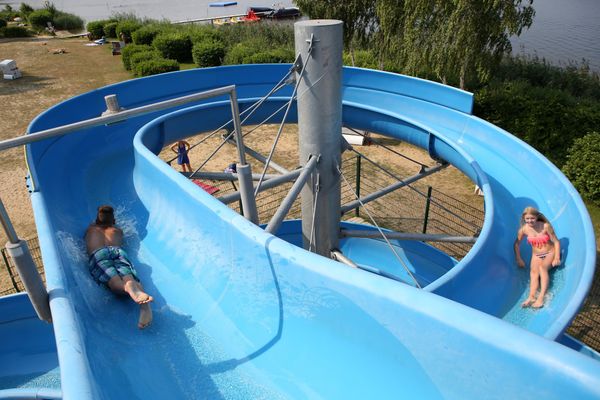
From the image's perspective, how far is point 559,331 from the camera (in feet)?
11.0

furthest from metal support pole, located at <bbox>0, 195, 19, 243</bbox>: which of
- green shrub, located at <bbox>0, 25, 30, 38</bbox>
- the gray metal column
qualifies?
green shrub, located at <bbox>0, 25, 30, 38</bbox>

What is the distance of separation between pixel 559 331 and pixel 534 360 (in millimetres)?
1219

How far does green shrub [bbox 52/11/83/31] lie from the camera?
45.8m

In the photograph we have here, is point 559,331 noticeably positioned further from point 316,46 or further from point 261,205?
point 261,205

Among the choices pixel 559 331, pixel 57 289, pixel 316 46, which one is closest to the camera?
pixel 559 331

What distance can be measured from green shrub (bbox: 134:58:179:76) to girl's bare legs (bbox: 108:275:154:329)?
69.3 feet

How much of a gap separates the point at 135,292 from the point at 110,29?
40075mm

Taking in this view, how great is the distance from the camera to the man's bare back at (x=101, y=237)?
17.4ft

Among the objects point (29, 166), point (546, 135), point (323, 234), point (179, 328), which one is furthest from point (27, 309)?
point (546, 135)

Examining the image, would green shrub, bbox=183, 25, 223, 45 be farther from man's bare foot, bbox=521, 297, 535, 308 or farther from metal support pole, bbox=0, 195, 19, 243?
man's bare foot, bbox=521, 297, 535, 308

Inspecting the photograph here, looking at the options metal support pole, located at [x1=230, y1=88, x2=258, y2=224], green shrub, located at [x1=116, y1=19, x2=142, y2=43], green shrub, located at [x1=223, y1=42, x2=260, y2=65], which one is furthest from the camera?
green shrub, located at [x1=116, y1=19, x2=142, y2=43]

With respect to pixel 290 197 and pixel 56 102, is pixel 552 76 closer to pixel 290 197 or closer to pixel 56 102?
pixel 290 197

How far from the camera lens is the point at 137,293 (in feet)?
14.4

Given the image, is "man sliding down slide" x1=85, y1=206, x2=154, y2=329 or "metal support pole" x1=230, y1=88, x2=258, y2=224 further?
"man sliding down slide" x1=85, y1=206, x2=154, y2=329
